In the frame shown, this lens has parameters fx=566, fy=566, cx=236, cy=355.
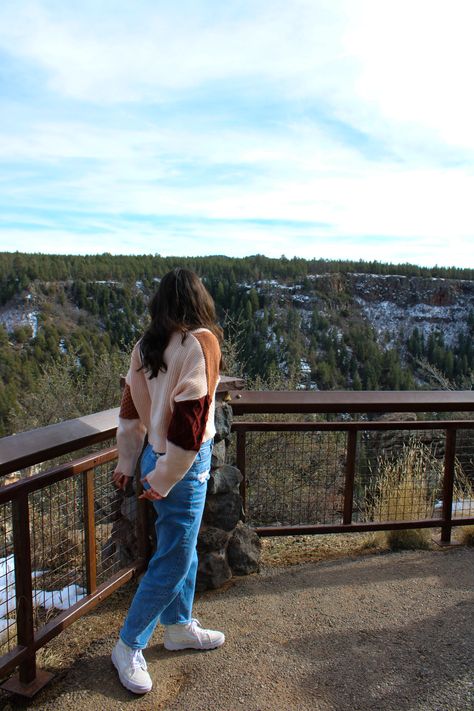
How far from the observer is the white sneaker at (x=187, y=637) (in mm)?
2455

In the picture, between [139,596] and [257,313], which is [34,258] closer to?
[257,313]

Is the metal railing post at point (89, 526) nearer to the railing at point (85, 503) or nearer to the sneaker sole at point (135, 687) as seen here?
the railing at point (85, 503)

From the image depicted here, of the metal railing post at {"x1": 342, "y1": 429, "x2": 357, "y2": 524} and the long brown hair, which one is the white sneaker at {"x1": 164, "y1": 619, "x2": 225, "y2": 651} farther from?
the metal railing post at {"x1": 342, "y1": 429, "x2": 357, "y2": 524}

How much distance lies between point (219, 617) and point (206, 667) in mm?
415

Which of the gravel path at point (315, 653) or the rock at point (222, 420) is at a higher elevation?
the rock at point (222, 420)

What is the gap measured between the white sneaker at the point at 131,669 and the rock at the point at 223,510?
2.75 ft

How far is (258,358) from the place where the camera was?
19875 mm

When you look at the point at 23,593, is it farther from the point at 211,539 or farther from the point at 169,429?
the point at 211,539

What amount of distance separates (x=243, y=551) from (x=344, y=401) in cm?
103

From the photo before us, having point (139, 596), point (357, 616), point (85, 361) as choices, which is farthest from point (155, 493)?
point (85, 361)

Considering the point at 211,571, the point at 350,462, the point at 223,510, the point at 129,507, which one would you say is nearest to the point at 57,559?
the point at 129,507

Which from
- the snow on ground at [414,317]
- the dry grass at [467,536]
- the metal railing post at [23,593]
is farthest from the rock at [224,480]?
the snow on ground at [414,317]

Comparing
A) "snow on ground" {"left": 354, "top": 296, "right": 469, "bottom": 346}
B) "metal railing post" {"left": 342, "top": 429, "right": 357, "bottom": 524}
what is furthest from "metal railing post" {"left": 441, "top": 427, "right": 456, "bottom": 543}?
"snow on ground" {"left": 354, "top": 296, "right": 469, "bottom": 346}

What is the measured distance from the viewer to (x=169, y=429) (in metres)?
1.98
